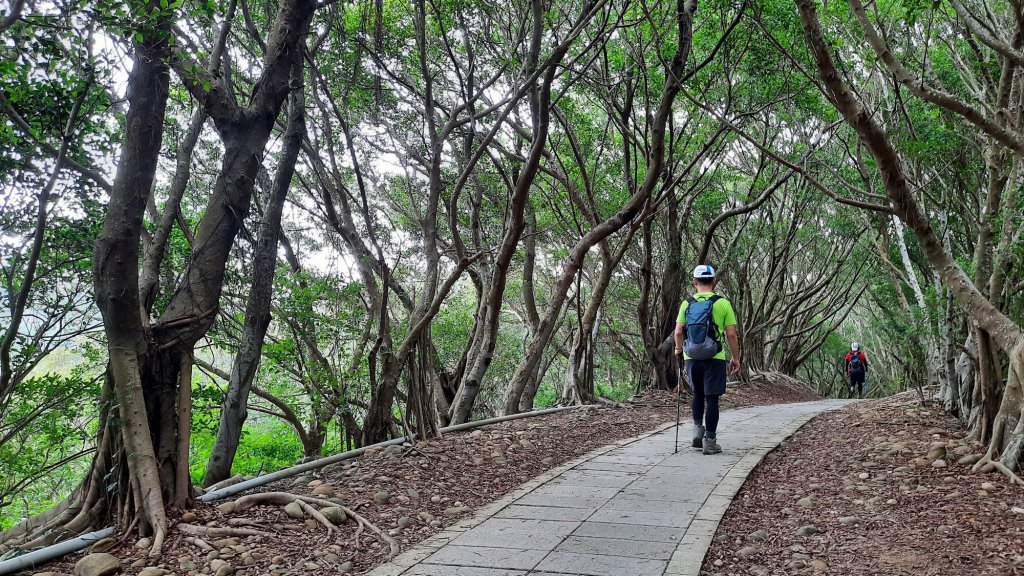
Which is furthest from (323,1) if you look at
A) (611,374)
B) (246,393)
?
(611,374)

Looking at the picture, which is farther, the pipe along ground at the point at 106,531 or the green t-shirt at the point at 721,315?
the green t-shirt at the point at 721,315

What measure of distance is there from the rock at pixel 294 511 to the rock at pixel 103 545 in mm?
1007

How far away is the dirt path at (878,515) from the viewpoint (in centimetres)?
392

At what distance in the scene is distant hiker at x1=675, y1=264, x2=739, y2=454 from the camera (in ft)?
22.5

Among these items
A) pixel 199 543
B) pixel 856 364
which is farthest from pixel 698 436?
pixel 856 364

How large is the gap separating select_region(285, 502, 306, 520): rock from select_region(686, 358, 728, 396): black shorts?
12.4 ft

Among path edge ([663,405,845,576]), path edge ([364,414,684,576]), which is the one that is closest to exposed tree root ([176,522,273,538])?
path edge ([364,414,684,576])

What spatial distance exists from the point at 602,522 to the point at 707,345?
249 centimetres

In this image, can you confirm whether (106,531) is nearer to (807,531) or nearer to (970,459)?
(807,531)

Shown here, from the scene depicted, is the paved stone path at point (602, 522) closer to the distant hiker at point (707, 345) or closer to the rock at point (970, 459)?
the distant hiker at point (707, 345)

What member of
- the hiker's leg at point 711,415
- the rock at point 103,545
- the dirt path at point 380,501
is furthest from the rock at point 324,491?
the hiker's leg at point 711,415

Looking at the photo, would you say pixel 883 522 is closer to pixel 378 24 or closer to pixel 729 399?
pixel 378 24

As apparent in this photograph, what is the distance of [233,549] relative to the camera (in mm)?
4234

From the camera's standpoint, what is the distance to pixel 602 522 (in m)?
4.84
